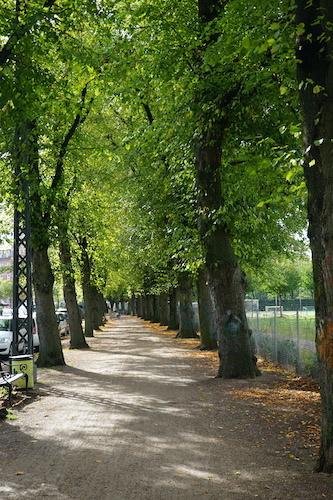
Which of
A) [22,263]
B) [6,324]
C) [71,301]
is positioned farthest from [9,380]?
[6,324]

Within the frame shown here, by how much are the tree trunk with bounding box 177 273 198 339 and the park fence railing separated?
7393mm

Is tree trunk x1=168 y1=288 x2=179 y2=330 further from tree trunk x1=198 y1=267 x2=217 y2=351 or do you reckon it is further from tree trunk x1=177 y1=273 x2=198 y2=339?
tree trunk x1=198 y1=267 x2=217 y2=351

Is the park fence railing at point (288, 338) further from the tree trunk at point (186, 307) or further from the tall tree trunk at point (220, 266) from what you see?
the tree trunk at point (186, 307)

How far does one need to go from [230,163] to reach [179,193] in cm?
420

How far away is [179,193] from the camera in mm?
18547

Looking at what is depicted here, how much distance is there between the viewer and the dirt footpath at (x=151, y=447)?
5938mm

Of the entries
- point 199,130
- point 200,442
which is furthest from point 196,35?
point 200,442

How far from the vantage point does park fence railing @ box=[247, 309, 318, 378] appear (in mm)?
14483

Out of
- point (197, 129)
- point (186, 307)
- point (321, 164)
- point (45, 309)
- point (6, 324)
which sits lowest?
point (6, 324)

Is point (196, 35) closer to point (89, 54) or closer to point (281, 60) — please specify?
point (89, 54)

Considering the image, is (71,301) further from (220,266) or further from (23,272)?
(220,266)

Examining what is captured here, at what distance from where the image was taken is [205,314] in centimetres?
2377

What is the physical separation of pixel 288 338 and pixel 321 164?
1152 centimetres

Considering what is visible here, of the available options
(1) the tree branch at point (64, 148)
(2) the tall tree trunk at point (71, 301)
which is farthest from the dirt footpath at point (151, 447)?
(2) the tall tree trunk at point (71, 301)
